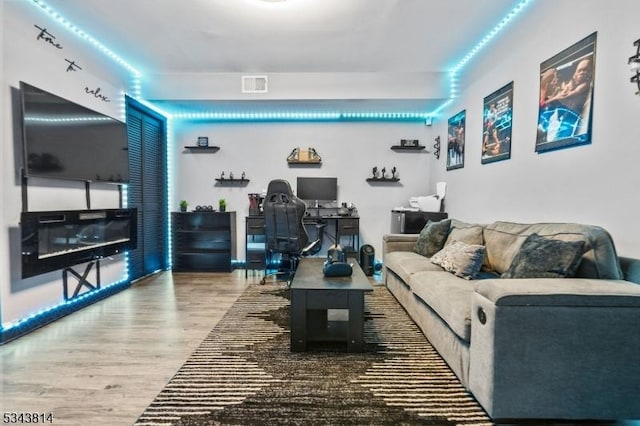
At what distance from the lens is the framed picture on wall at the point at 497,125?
2783 millimetres

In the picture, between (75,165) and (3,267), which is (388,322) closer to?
(3,267)

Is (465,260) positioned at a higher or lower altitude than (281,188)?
lower

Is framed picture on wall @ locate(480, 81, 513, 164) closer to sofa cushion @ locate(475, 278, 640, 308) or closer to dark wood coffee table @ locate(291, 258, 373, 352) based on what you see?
sofa cushion @ locate(475, 278, 640, 308)

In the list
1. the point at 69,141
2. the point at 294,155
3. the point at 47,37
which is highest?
the point at 47,37

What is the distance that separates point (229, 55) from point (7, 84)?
80.1 inches

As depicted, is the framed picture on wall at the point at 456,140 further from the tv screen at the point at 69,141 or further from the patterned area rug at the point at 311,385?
the tv screen at the point at 69,141

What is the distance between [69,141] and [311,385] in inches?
120

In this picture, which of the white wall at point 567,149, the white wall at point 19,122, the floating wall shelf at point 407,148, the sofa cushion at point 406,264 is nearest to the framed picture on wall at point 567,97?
the white wall at point 567,149

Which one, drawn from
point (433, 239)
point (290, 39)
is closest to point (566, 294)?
point (433, 239)

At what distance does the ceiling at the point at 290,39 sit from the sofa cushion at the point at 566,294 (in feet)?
7.96

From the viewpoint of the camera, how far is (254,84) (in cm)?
399

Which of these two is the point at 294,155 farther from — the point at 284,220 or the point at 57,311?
the point at 57,311

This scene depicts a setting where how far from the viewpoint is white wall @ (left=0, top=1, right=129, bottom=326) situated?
89.1 inches

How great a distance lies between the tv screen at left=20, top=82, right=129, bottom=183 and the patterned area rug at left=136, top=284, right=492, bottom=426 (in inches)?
81.1
